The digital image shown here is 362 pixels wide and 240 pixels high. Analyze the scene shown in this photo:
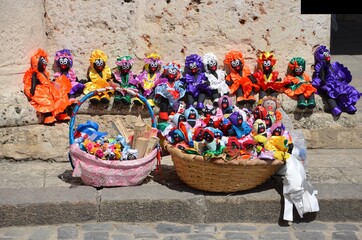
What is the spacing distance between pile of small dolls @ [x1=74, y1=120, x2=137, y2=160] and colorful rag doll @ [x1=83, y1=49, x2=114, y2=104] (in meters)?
0.84

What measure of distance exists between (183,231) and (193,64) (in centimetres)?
176

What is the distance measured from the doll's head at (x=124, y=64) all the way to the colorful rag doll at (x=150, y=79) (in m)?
0.12

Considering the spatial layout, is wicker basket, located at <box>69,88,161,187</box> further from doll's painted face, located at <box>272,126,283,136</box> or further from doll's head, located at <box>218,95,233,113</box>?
doll's painted face, located at <box>272,126,283,136</box>

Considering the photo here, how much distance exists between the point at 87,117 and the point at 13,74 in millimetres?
725

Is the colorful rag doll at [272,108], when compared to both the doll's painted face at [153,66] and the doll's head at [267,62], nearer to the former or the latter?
the doll's head at [267,62]

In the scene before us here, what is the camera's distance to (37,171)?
612cm

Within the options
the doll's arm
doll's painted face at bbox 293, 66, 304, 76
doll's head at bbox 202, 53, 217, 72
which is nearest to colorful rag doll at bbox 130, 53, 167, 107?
doll's head at bbox 202, 53, 217, 72

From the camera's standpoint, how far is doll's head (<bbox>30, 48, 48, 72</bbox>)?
6441 millimetres

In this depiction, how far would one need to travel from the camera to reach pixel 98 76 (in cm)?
664

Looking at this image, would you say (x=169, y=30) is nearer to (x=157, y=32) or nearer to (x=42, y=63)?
(x=157, y=32)

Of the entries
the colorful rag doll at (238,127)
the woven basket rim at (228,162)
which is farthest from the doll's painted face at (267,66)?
the woven basket rim at (228,162)

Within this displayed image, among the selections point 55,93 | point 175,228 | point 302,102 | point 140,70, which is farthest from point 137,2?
point 175,228

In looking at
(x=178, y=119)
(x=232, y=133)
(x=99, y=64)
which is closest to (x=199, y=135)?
(x=232, y=133)

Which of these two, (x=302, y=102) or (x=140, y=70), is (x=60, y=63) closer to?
(x=140, y=70)
